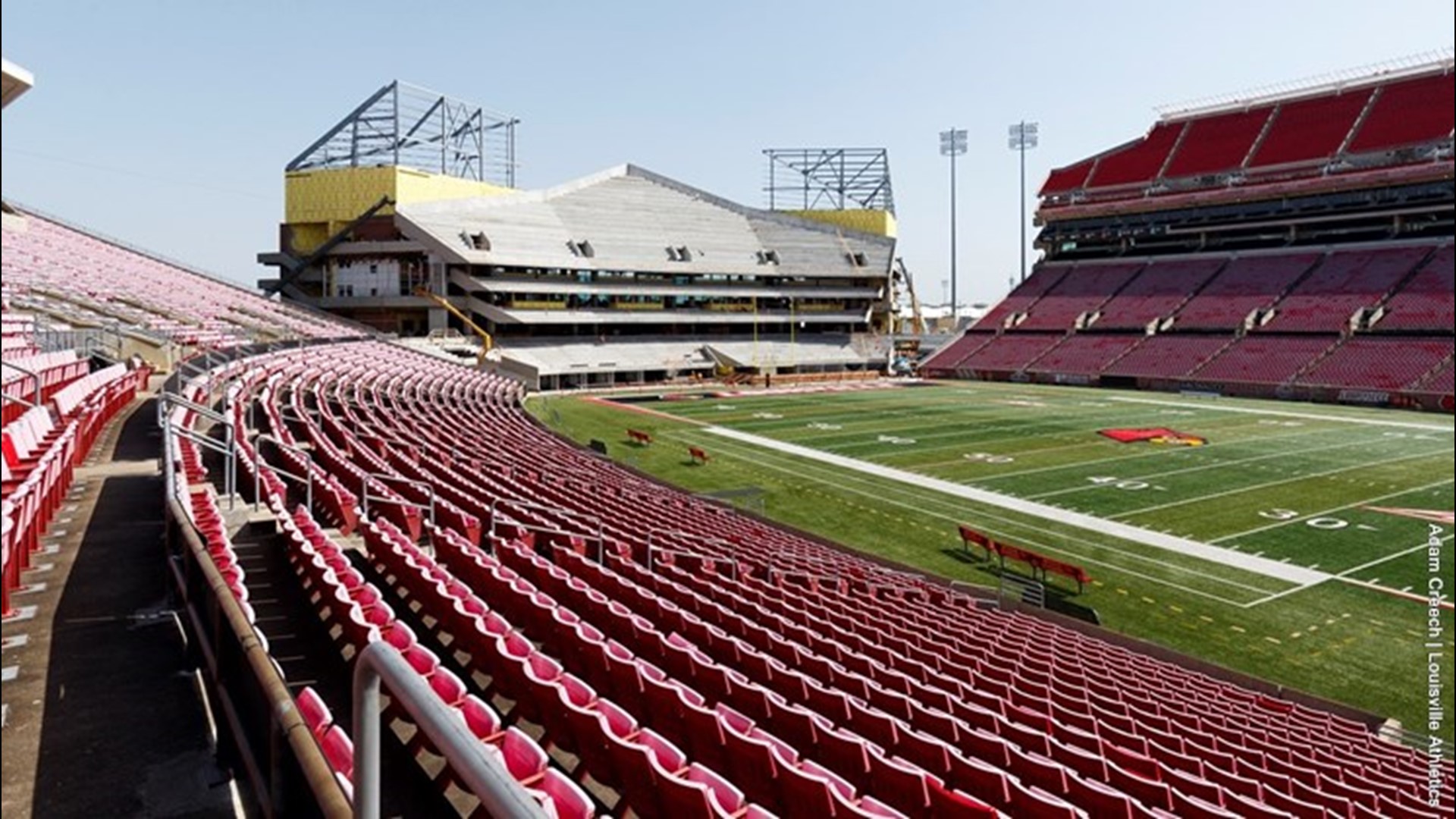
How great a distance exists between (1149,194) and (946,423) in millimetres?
36620

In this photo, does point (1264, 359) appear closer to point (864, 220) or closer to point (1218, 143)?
point (1218, 143)

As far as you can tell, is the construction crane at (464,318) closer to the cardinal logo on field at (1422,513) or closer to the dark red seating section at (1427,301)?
the cardinal logo on field at (1422,513)

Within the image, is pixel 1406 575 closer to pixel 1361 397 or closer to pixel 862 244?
pixel 1361 397

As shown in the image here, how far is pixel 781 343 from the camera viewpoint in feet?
217

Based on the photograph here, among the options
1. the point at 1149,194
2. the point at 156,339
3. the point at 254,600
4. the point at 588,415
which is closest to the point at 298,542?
the point at 254,600

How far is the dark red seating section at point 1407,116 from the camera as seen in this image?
51.0 meters

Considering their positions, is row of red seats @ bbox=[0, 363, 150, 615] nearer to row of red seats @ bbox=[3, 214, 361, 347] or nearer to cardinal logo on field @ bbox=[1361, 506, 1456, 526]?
row of red seats @ bbox=[3, 214, 361, 347]

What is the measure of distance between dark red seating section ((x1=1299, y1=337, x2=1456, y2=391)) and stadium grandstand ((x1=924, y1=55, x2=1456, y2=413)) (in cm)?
8

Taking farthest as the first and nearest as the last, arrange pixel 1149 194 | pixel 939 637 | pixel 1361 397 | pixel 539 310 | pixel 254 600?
pixel 1149 194 < pixel 539 310 < pixel 1361 397 < pixel 939 637 < pixel 254 600

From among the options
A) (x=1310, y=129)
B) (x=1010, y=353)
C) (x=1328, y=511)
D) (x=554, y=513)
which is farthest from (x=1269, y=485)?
(x=1310, y=129)

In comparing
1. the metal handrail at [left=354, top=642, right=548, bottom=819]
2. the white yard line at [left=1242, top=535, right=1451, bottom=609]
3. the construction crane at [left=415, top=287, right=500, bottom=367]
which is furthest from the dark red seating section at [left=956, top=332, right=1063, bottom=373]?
the metal handrail at [left=354, top=642, right=548, bottom=819]

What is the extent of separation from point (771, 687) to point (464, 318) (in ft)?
164

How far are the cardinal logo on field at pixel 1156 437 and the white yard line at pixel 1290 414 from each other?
26.3 feet

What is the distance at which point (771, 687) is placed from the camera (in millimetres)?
6734
